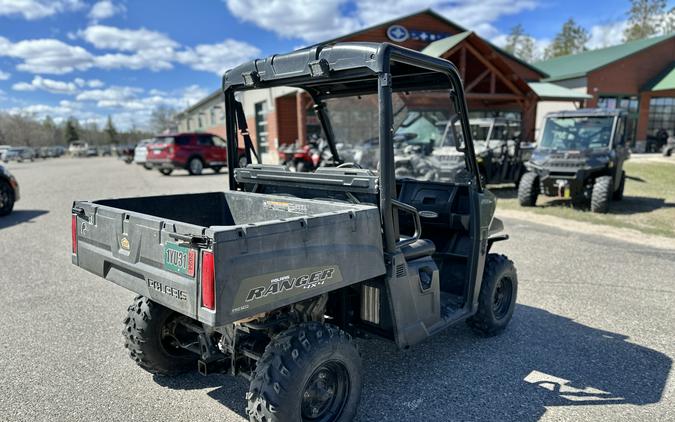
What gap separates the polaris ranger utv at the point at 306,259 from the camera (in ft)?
7.37

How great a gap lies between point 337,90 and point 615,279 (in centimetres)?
409

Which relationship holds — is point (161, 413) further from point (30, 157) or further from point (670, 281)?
point (30, 157)

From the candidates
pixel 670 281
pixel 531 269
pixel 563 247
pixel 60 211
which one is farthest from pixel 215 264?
pixel 60 211

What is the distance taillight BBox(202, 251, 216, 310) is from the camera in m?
2.07

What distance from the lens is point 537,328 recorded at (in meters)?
4.21

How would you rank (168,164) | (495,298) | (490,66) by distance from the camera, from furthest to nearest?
(168,164)
(490,66)
(495,298)

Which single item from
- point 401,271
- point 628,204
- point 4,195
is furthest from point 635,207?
point 4,195

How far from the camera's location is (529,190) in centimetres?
1051

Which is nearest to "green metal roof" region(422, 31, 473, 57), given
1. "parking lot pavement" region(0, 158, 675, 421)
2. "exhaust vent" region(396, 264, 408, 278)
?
"parking lot pavement" region(0, 158, 675, 421)

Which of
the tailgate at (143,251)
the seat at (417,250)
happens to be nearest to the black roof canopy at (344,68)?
the seat at (417,250)

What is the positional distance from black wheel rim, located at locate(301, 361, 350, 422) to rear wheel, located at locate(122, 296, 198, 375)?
1.18 metres

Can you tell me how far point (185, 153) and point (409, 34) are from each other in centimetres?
1118

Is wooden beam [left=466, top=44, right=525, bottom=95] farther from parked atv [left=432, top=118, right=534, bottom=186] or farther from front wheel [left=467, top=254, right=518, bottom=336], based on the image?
front wheel [left=467, top=254, right=518, bottom=336]

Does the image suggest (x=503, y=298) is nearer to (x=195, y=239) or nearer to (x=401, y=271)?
(x=401, y=271)
